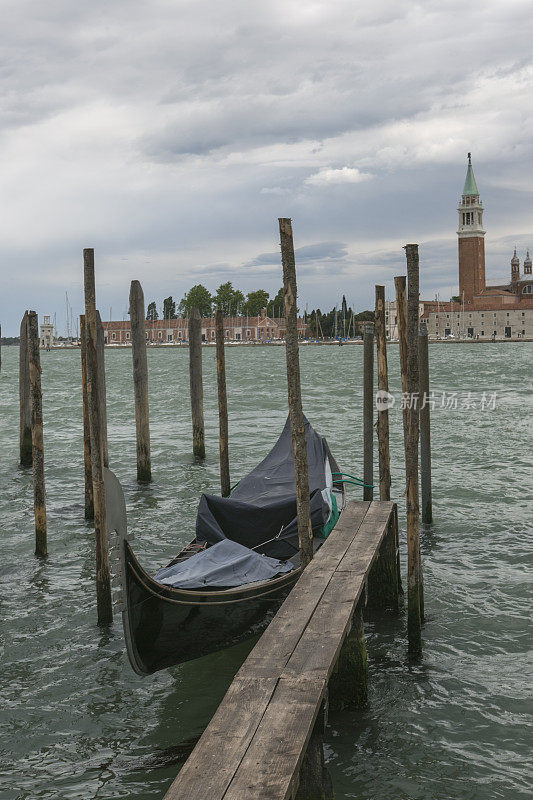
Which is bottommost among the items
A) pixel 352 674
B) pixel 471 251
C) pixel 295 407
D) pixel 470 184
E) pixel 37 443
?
pixel 352 674

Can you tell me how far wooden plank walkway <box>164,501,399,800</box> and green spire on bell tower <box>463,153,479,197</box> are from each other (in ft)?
374

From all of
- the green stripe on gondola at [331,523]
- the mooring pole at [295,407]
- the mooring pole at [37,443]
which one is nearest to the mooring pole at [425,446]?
the green stripe on gondola at [331,523]

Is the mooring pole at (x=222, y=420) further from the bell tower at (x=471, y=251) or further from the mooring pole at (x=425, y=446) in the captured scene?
the bell tower at (x=471, y=251)

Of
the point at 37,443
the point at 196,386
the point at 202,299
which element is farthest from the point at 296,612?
the point at 202,299

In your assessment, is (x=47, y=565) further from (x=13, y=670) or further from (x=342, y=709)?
(x=342, y=709)

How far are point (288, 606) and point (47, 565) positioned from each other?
12.5 feet

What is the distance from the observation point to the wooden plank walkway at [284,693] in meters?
2.68

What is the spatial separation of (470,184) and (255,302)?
114 ft

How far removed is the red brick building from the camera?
358ft

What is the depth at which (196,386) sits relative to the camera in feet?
42.6

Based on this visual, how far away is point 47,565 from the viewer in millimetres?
7566

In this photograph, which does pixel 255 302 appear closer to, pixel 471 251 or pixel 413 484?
pixel 471 251

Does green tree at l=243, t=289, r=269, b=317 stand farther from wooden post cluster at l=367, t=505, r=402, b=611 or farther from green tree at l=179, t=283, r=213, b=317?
wooden post cluster at l=367, t=505, r=402, b=611

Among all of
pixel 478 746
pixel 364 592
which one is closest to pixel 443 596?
pixel 364 592
